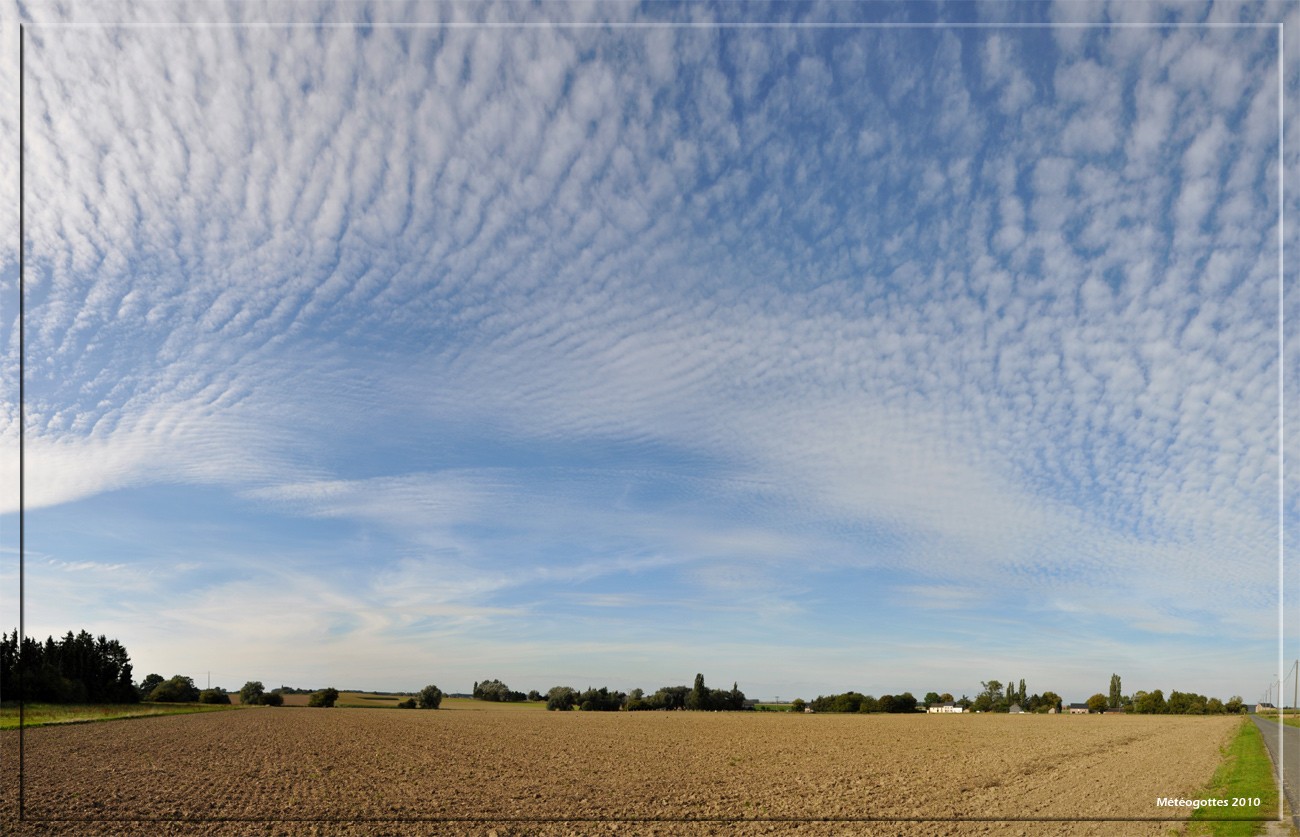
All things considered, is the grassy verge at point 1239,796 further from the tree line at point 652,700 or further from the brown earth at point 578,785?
the tree line at point 652,700

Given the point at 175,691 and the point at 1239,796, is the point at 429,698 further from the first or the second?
the point at 1239,796

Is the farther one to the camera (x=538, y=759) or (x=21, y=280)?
(x=538, y=759)

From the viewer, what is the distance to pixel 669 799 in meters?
25.2

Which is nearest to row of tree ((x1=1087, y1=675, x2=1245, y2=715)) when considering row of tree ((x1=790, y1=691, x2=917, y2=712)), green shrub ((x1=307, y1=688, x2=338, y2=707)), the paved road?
row of tree ((x1=790, y1=691, x2=917, y2=712))

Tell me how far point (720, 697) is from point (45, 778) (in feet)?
352

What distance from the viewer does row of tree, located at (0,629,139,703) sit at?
60397mm

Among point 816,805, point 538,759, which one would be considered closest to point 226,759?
point 538,759

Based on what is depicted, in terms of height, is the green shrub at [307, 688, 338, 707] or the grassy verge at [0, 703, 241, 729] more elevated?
the grassy verge at [0, 703, 241, 729]

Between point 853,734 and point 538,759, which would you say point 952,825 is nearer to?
point 538,759

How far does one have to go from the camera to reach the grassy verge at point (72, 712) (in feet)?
174

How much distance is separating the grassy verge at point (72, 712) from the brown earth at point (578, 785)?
6.48 meters

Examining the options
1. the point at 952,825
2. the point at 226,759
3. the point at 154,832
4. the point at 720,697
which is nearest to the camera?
the point at 154,832

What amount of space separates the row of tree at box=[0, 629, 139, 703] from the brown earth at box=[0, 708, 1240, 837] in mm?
14275

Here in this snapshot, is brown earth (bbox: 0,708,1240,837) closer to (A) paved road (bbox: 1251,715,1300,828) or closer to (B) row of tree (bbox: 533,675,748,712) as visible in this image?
(A) paved road (bbox: 1251,715,1300,828)
